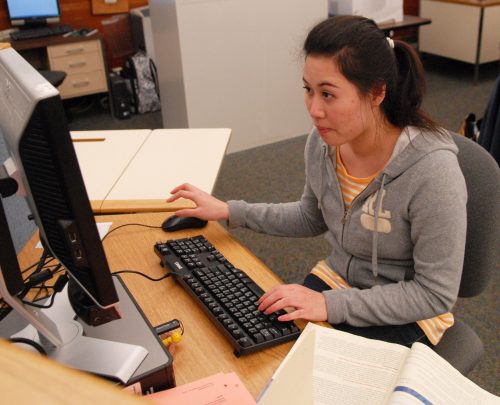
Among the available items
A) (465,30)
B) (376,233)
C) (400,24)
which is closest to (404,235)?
(376,233)

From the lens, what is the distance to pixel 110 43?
15.5 feet

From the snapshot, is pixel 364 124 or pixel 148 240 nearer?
pixel 364 124

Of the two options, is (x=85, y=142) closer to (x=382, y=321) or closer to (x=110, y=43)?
(x=382, y=321)

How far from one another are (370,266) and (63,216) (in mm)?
715

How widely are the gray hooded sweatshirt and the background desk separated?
1.52 feet

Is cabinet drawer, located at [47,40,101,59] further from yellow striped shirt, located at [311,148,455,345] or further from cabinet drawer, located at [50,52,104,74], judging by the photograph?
yellow striped shirt, located at [311,148,455,345]

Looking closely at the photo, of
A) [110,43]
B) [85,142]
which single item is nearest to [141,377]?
[85,142]

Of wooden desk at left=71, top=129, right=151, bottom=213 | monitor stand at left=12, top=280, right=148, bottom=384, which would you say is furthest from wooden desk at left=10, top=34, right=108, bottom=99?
monitor stand at left=12, top=280, right=148, bottom=384

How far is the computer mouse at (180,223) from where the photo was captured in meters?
1.37

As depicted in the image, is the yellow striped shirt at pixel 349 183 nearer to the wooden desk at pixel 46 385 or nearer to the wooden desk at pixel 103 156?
the wooden desk at pixel 103 156

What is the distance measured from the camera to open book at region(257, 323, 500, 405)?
2.76 feet

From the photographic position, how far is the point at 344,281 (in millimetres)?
1312

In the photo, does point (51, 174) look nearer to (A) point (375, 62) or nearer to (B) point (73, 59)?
(A) point (375, 62)

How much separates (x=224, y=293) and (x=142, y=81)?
369 cm
